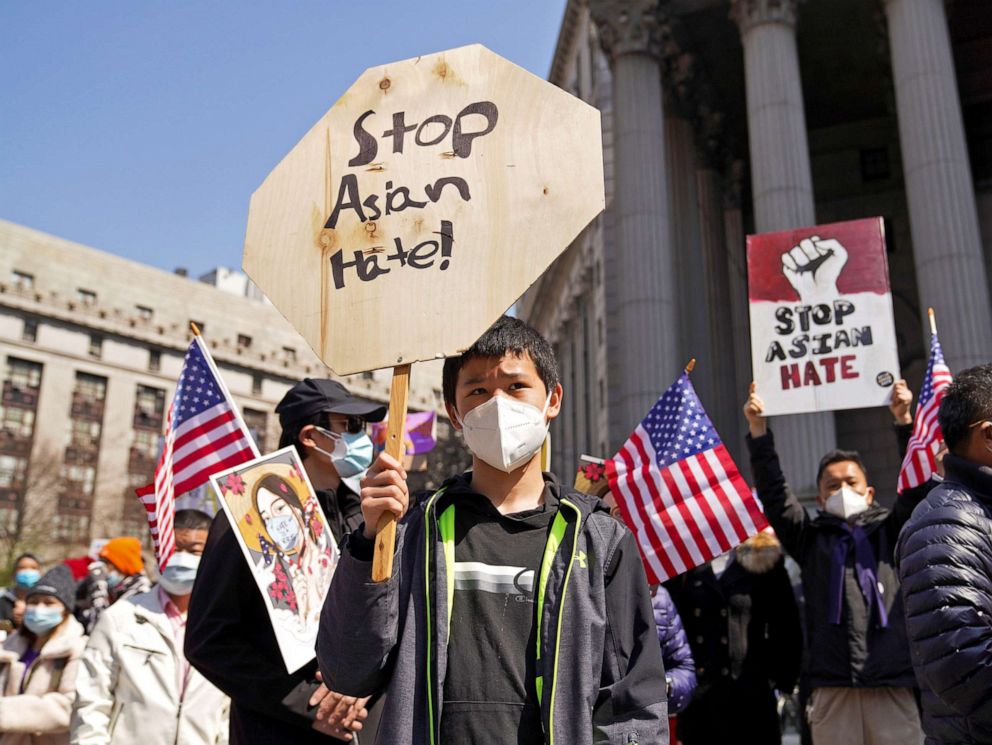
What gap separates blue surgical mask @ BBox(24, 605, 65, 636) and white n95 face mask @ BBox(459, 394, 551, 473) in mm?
4790

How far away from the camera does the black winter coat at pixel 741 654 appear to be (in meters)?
6.79

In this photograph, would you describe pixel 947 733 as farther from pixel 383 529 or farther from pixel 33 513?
pixel 33 513

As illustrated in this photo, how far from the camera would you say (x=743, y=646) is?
6.84 m

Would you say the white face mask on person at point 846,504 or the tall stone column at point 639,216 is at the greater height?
the tall stone column at point 639,216

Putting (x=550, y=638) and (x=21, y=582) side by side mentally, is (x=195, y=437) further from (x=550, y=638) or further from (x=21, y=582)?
(x=550, y=638)

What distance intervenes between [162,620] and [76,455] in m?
68.1

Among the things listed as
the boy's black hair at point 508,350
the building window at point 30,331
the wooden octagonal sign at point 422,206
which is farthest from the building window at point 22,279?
the boy's black hair at point 508,350

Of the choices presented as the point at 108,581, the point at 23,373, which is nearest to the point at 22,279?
the point at 23,373

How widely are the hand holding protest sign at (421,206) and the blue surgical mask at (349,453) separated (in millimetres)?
1355

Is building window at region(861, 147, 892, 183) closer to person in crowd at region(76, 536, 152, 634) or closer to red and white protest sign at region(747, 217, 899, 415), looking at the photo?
red and white protest sign at region(747, 217, 899, 415)

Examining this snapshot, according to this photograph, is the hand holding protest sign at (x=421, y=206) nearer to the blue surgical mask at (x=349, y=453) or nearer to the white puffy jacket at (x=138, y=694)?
the blue surgical mask at (x=349, y=453)

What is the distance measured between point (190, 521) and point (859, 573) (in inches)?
159

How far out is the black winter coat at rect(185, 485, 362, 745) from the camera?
132 inches

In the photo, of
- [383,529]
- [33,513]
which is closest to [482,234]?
[383,529]
